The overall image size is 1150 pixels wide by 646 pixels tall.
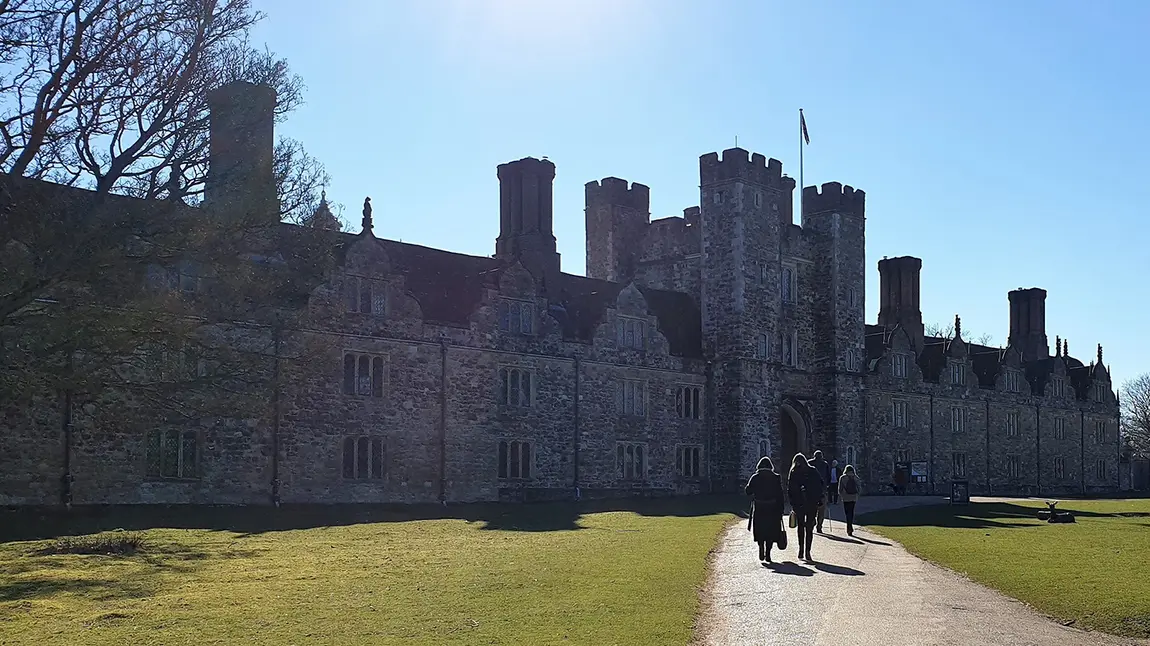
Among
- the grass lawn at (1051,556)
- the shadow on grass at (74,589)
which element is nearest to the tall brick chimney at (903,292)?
the grass lawn at (1051,556)

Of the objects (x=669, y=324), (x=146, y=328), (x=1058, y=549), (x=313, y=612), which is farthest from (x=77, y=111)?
(x=669, y=324)

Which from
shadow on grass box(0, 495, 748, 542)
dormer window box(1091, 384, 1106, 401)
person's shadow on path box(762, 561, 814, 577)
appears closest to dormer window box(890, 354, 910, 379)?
shadow on grass box(0, 495, 748, 542)

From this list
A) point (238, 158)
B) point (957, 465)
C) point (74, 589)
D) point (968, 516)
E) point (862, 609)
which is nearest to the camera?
point (862, 609)

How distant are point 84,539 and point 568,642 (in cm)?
1492

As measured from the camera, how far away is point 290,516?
32.8m

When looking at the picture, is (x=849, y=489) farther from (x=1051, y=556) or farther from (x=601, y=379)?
(x=601, y=379)

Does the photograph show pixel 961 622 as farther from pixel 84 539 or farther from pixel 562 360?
pixel 562 360

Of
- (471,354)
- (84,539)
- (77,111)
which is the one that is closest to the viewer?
(77,111)

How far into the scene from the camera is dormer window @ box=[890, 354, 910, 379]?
63.0m

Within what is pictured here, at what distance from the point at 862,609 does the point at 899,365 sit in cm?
5004

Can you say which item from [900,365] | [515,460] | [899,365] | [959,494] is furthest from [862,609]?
[900,365]

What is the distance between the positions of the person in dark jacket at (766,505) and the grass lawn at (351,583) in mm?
1155

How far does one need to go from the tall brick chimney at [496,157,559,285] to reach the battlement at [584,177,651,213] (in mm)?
10034

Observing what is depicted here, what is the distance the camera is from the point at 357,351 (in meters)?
38.9
